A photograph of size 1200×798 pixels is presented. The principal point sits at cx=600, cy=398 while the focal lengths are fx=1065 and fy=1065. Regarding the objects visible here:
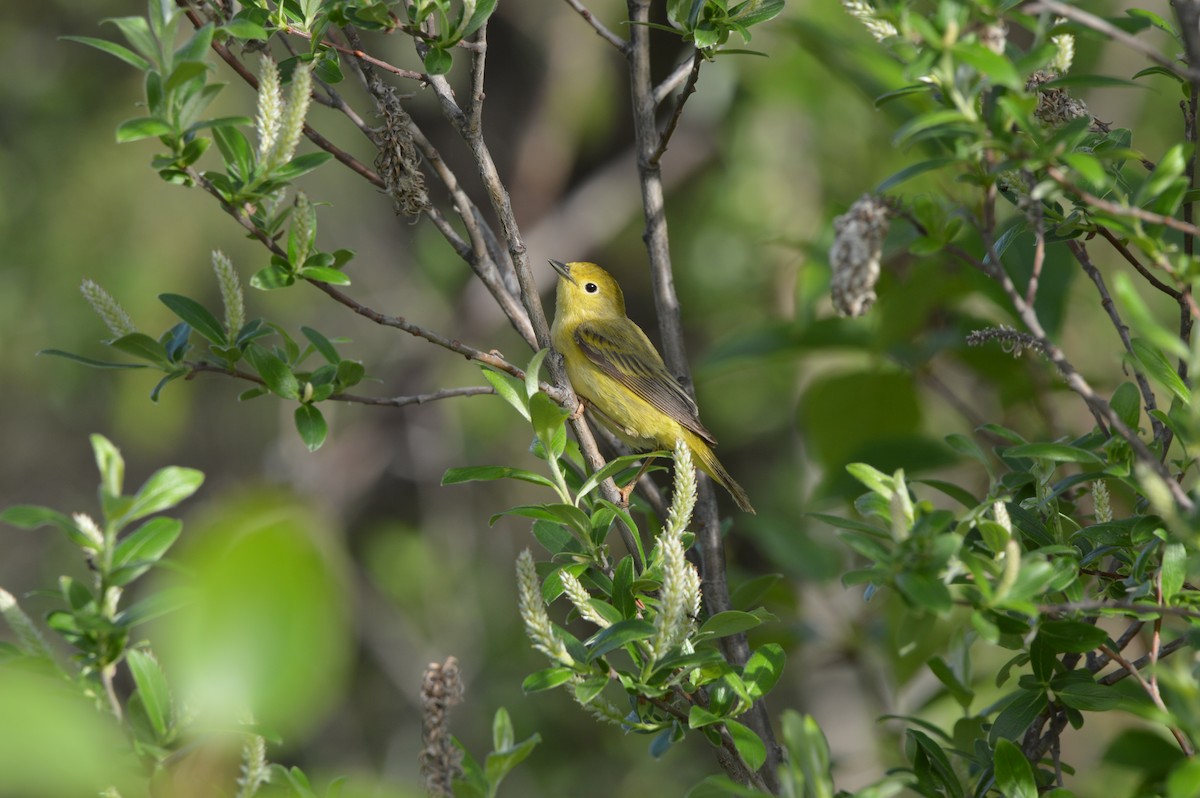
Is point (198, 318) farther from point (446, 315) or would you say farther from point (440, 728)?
point (446, 315)

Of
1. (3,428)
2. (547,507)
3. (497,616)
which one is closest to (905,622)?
(547,507)

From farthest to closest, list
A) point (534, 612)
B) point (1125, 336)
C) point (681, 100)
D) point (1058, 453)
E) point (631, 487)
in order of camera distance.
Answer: point (631, 487) < point (681, 100) < point (1125, 336) < point (1058, 453) < point (534, 612)

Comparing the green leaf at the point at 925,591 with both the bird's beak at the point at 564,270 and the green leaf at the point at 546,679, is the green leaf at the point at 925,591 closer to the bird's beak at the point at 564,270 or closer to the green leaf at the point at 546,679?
the green leaf at the point at 546,679

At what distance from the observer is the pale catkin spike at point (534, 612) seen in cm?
142

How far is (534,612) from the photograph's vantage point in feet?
4.67

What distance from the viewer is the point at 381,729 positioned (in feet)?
25.0

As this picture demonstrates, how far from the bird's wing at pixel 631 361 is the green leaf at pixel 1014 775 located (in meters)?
2.23

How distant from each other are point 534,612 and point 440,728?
0.23 metres

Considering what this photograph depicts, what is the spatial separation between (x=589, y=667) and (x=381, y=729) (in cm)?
661

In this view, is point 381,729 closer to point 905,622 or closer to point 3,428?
point 3,428

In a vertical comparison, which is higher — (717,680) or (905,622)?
(717,680)

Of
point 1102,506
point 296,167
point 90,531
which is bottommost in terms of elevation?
point 1102,506

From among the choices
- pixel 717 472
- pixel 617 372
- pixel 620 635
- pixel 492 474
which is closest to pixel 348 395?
pixel 492 474

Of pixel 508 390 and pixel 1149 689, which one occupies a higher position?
pixel 508 390
